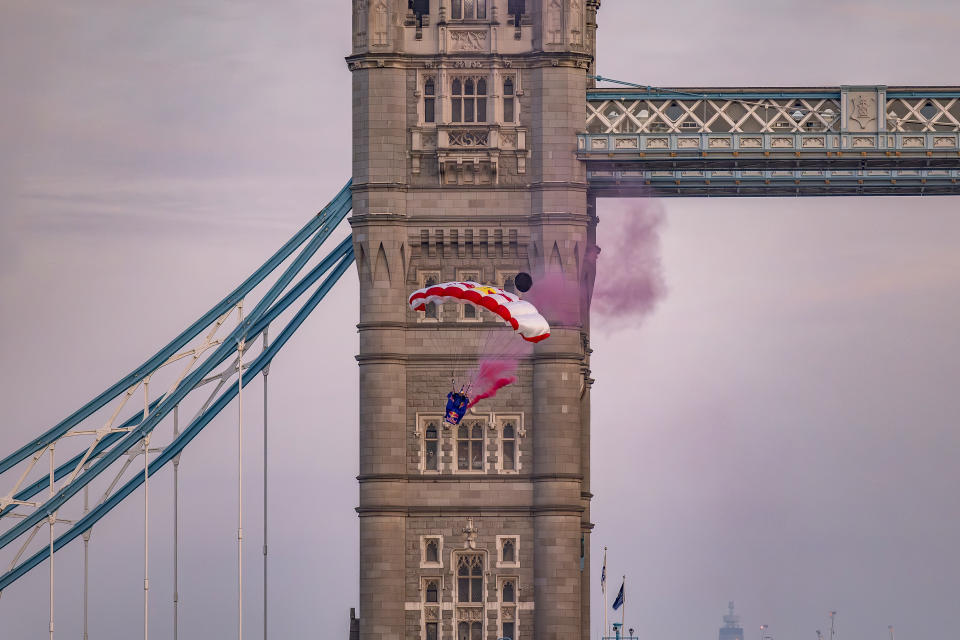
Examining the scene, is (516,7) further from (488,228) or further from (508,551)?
(508,551)

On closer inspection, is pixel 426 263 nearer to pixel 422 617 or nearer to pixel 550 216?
pixel 550 216

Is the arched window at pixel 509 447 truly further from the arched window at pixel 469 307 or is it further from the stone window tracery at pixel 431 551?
the arched window at pixel 469 307

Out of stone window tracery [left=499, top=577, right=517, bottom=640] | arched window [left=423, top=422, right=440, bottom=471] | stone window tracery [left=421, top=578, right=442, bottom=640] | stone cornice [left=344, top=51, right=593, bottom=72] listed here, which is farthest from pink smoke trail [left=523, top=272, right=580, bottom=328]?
stone window tracery [left=421, top=578, right=442, bottom=640]

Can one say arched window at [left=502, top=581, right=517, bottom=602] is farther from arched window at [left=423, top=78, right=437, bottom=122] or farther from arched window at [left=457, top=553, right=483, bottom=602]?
arched window at [left=423, top=78, right=437, bottom=122]

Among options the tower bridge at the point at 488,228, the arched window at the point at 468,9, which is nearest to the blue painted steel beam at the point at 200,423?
the tower bridge at the point at 488,228

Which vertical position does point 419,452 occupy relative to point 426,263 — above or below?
below

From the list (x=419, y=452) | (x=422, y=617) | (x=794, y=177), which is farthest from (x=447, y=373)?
(x=794, y=177)
